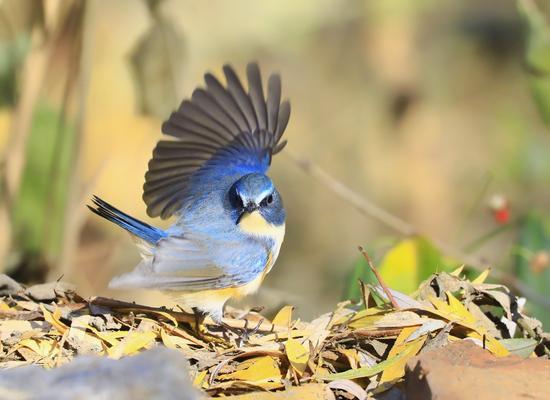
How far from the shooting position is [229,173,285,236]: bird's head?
138 inches

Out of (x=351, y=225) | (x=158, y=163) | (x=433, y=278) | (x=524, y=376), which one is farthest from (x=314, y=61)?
(x=524, y=376)

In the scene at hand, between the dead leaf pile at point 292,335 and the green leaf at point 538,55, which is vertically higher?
the green leaf at point 538,55

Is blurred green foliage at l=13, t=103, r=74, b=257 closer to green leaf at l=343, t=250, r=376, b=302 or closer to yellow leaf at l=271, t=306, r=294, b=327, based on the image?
green leaf at l=343, t=250, r=376, b=302

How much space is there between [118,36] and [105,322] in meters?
4.32

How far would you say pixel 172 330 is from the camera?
2875 millimetres

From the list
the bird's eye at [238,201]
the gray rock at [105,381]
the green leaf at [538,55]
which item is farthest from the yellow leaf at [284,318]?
the green leaf at [538,55]

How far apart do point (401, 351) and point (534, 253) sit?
174cm

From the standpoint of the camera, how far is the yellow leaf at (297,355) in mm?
2672

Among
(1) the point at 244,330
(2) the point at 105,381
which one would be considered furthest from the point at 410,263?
(2) the point at 105,381

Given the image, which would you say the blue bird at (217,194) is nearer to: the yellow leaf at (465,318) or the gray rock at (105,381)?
the yellow leaf at (465,318)

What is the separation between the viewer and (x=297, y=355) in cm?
271

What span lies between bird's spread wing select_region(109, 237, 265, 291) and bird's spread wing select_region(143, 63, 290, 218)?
362 millimetres

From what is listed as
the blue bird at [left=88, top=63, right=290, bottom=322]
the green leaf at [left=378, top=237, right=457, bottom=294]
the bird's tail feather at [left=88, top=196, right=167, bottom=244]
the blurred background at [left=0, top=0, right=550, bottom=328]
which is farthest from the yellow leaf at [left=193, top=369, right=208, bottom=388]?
the blurred background at [left=0, top=0, right=550, bottom=328]

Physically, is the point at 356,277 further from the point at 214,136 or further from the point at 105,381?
the point at 105,381
